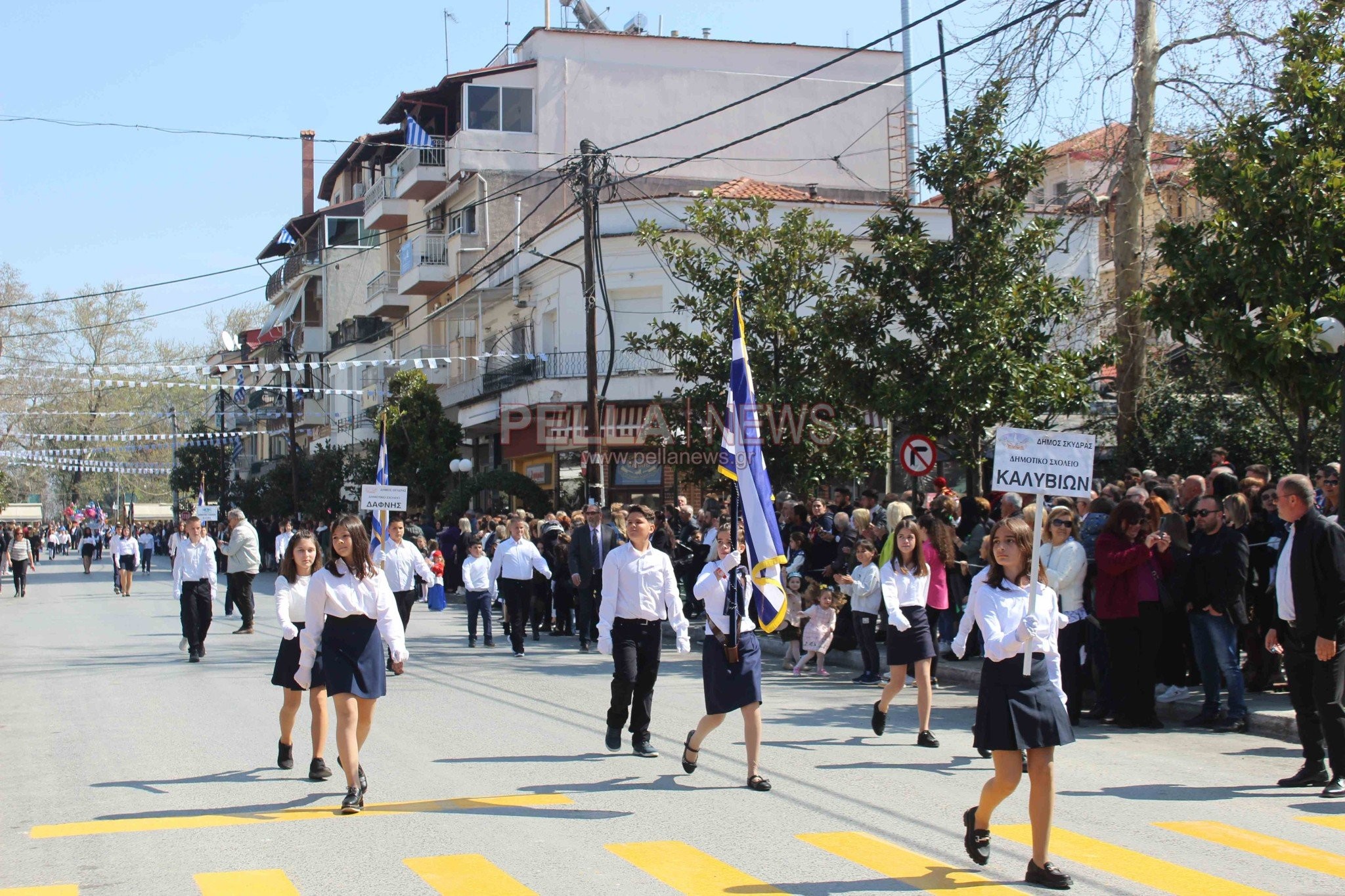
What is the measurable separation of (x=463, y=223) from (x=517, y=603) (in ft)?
90.5

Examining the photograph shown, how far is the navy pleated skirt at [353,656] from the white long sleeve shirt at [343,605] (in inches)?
2.0

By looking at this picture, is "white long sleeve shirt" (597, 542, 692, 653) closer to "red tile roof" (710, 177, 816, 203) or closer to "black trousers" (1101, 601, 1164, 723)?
"black trousers" (1101, 601, 1164, 723)

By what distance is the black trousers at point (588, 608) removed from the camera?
59.6ft

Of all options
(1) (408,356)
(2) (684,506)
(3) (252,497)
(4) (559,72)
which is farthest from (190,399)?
(2) (684,506)

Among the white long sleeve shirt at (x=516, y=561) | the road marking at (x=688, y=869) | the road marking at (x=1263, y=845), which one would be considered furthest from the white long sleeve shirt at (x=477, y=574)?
the road marking at (x=1263, y=845)

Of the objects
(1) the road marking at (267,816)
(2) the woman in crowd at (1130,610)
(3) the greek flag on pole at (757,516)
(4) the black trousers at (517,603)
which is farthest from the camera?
(4) the black trousers at (517,603)

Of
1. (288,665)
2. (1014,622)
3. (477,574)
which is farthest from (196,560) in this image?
(1014,622)

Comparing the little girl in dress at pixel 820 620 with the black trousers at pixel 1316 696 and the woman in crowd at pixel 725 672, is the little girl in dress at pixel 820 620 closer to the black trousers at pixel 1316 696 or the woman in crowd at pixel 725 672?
the woman in crowd at pixel 725 672

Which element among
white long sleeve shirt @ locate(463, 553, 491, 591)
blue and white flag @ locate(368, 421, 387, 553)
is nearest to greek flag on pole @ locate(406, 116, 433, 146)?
blue and white flag @ locate(368, 421, 387, 553)

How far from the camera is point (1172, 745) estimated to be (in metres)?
10.2

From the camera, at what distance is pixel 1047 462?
7.65 metres

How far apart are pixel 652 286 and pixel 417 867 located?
27912mm

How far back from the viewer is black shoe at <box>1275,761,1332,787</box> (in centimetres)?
839

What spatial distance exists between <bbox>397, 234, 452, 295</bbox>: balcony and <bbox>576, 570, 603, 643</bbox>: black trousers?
25.9 metres
